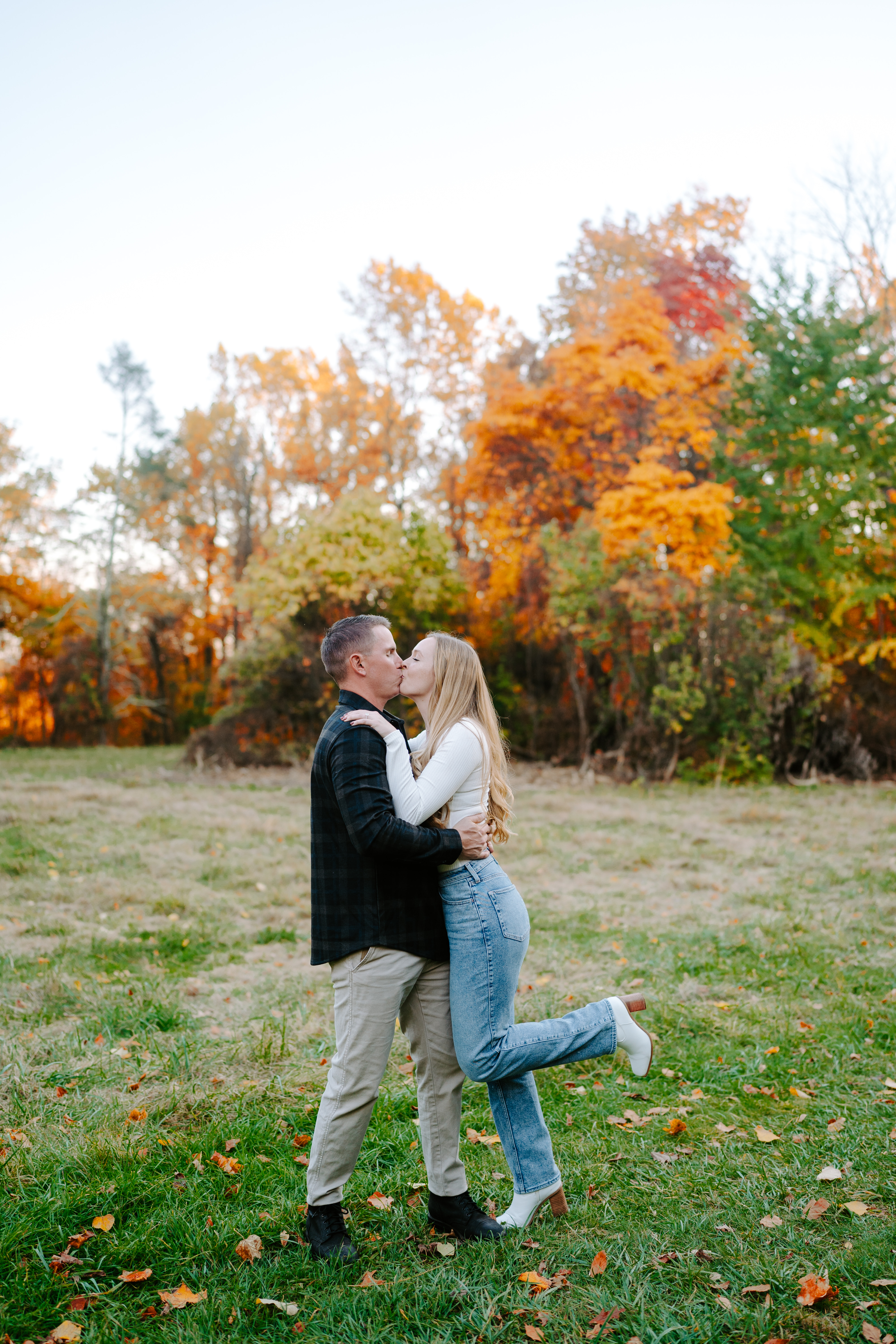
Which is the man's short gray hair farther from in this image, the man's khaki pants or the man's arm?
the man's khaki pants

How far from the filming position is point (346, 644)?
288 cm

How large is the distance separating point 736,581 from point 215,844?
381 inches

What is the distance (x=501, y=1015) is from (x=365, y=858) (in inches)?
25.1

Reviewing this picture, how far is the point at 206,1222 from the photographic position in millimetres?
2934

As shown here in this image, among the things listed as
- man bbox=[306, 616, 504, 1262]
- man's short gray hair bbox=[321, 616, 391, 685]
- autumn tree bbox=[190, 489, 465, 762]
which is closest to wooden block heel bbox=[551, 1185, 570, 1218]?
man bbox=[306, 616, 504, 1262]

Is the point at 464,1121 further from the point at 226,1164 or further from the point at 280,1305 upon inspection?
the point at 280,1305

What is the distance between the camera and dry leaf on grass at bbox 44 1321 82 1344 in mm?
2396

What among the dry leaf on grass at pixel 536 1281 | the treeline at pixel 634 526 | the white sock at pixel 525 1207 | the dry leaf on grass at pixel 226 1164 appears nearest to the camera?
the dry leaf on grass at pixel 536 1281

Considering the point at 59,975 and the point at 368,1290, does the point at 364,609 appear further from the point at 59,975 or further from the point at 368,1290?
the point at 368,1290

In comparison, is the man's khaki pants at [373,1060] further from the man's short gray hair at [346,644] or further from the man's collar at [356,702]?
the man's short gray hair at [346,644]

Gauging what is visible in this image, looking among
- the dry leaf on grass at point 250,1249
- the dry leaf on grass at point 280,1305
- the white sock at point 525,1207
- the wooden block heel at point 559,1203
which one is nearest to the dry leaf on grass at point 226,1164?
the dry leaf on grass at point 250,1249

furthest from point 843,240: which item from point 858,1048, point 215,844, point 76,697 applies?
point 76,697

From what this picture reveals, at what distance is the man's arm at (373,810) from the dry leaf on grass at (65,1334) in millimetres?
1437

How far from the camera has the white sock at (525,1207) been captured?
2943 millimetres
